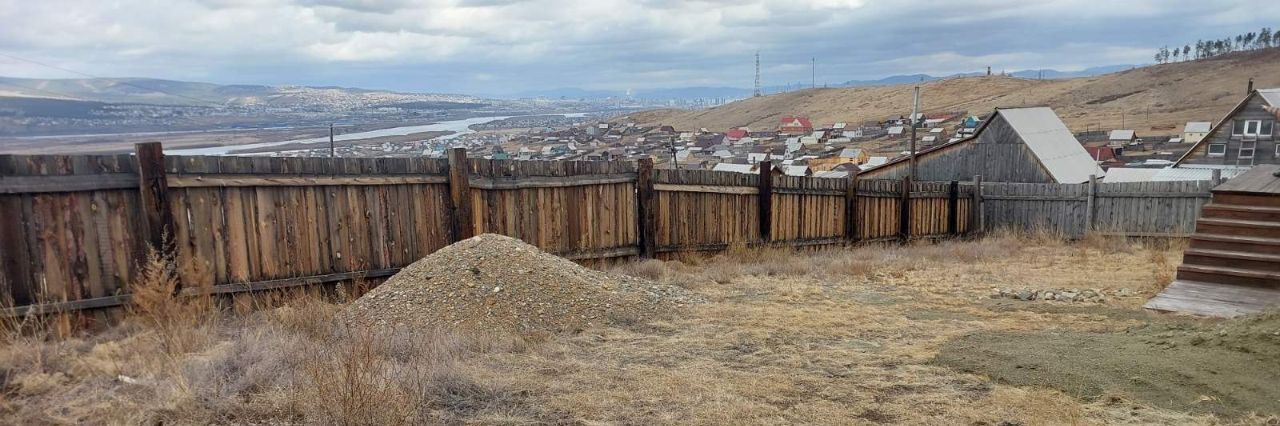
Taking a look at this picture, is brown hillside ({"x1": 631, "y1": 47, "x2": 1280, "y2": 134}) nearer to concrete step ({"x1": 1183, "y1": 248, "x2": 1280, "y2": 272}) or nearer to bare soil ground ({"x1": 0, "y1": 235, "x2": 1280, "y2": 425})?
concrete step ({"x1": 1183, "y1": 248, "x2": 1280, "y2": 272})

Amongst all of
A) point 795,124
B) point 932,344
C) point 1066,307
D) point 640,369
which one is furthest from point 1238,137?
point 795,124

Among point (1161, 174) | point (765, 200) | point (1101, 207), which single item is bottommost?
point (1161, 174)

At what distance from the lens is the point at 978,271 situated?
10.4 metres

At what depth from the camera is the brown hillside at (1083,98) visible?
8956cm

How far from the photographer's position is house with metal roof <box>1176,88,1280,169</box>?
111 ft

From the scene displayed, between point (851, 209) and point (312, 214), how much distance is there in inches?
386

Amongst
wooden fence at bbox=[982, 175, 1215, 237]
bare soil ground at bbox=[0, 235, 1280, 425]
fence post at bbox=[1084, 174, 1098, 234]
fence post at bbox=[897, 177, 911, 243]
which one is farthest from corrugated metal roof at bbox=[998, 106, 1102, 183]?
bare soil ground at bbox=[0, 235, 1280, 425]

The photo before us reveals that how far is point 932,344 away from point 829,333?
0.86 m

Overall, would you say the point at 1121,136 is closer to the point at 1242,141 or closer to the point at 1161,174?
the point at 1242,141

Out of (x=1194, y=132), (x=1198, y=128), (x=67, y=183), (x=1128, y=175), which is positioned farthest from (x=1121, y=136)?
(x=67, y=183)

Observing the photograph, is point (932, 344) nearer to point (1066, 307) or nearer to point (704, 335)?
point (704, 335)

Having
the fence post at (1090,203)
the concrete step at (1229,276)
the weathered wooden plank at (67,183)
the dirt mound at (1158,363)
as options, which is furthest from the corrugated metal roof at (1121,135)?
the weathered wooden plank at (67,183)

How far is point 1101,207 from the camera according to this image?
15961mm

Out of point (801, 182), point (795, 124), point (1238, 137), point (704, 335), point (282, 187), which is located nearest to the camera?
point (704, 335)
